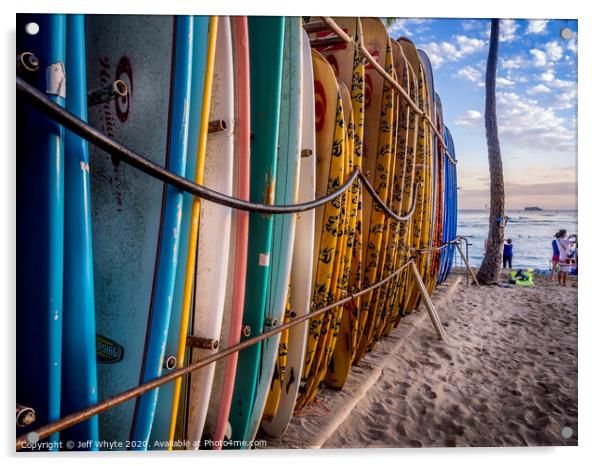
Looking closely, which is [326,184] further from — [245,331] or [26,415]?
[26,415]

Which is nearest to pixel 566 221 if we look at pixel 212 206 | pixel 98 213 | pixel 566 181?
pixel 566 181

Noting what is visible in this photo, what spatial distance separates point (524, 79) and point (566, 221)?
0.45m

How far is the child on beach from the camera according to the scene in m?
1.25

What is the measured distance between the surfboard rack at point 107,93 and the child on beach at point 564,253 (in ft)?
4.02

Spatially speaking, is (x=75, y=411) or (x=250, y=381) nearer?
(x=75, y=411)

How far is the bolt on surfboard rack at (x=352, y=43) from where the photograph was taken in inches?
52.8

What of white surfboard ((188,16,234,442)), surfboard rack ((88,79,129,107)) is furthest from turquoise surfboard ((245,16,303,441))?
surfboard rack ((88,79,129,107))

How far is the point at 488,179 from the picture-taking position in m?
1.42

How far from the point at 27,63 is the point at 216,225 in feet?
1.57

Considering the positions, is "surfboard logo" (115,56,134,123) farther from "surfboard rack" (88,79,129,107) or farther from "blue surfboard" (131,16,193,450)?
"blue surfboard" (131,16,193,450)

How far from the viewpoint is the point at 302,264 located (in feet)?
4.58

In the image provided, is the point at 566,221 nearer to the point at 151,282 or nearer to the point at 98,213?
the point at 151,282

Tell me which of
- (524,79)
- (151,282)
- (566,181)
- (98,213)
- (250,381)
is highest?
(524,79)

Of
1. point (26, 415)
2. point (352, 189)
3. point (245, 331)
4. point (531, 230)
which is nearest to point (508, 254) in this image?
point (531, 230)
